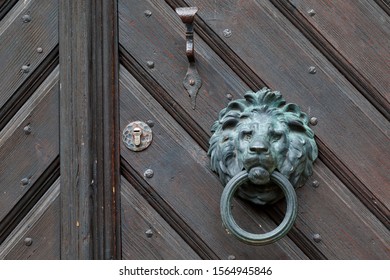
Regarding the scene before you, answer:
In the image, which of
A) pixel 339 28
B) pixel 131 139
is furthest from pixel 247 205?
pixel 339 28

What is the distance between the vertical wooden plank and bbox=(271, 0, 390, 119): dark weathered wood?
0.36 m

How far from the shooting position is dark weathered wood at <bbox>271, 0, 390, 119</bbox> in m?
2.00

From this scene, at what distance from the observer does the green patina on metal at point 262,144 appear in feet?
6.13

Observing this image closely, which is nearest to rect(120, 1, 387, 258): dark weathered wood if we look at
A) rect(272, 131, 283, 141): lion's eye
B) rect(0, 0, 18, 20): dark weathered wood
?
rect(272, 131, 283, 141): lion's eye

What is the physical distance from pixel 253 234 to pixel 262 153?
5.8 inches

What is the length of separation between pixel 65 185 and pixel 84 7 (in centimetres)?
35

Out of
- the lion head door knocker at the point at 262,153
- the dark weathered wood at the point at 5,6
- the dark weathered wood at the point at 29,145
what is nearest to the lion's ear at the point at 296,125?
the lion head door knocker at the point at 262,153

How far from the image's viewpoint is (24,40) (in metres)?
2.06

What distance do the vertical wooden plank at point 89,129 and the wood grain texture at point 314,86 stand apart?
201 mm

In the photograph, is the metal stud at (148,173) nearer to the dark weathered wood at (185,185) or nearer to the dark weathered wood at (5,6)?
the dark weathered wood at (185,185)

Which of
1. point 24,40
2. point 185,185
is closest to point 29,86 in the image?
point 24,40

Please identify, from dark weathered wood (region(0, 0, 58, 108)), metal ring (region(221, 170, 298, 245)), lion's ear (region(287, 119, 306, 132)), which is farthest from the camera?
dark weathered wood (region(0, 0, 58, 108))

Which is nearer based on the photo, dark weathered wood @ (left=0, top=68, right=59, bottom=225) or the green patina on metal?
the green patina on metal

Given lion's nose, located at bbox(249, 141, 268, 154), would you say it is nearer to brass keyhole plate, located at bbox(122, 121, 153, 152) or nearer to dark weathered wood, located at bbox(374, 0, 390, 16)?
brass keyhole plate, located at bbox(122, 121, 153, 152)
